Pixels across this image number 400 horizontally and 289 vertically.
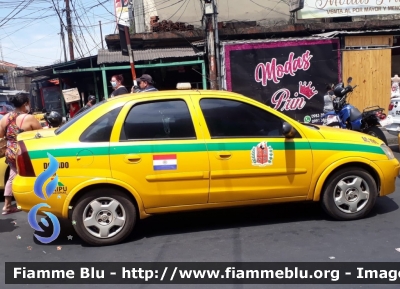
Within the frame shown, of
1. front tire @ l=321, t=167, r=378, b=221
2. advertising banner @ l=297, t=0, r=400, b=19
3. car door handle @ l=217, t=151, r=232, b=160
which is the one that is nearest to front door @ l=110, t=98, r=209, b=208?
car door handle @ l=217, t=151, r=232, b=160

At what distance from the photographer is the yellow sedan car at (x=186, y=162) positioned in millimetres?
4688

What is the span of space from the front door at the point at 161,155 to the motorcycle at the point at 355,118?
5455mm

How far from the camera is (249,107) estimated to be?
510 centimetres

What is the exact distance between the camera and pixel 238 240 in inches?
191

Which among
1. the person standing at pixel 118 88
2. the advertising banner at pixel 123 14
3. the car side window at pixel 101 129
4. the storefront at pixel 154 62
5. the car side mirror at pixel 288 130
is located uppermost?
the advertising banner at pixel 123 14

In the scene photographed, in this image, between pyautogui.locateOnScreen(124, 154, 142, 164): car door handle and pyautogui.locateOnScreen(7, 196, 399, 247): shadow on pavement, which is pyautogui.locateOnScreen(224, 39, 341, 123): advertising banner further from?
pyautogui.locateOnScreen(124, 154, 142, 164): car door handle

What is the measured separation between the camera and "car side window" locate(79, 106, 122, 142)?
4742 millimetres

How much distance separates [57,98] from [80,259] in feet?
55.3

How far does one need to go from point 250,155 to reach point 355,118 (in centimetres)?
514

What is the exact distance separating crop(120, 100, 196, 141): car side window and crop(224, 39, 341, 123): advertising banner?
8806 millimetres

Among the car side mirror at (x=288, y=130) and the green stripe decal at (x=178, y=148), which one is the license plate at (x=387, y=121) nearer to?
the green stripe decal at (x=178, y=148)

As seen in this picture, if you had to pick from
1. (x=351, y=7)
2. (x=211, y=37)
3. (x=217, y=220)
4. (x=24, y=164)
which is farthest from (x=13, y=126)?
(x=351, y=7)

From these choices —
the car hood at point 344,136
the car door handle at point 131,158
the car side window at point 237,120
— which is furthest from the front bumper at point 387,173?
the car door handle at point 131,158

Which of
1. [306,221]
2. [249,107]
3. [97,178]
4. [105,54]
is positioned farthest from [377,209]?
[105,54]
